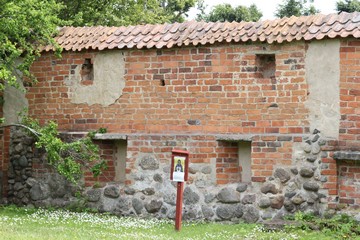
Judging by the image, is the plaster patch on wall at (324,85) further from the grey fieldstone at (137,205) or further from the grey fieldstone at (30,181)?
the grey fieldstone at (30,181)

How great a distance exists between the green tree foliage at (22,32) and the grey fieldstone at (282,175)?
453 cm

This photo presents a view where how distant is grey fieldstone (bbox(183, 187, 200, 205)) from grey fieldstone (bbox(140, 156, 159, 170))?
27.8 inches

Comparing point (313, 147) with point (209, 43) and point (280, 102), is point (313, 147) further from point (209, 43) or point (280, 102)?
point (209, 43)

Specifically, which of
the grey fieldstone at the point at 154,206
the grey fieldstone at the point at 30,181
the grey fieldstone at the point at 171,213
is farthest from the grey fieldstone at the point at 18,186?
the grey fieldstone at the point at 171,213

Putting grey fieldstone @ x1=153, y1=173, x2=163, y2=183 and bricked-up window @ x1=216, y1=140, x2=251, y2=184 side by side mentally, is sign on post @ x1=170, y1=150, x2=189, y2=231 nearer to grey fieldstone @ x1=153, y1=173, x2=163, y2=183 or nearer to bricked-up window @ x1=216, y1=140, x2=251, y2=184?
bricked-up window @ x1=216, y1=140, x2=251, y2=184

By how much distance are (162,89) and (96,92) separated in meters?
1.30

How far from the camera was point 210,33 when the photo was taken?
12.8 meters

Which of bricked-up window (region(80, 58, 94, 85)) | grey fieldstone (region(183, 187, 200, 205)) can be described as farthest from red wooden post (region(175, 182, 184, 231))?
bricked-up window (region(80, 58, 94, 85))

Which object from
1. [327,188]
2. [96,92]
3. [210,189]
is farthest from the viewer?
[96,92]

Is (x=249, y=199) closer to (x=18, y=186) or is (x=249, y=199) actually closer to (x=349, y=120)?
(x=349, y=120)

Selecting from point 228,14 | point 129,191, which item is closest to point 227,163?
point 129,191

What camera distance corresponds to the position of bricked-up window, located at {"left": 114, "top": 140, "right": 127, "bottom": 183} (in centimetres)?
1376

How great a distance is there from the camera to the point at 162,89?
13.2 metres

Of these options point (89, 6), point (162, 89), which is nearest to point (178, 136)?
point (162, 89)
